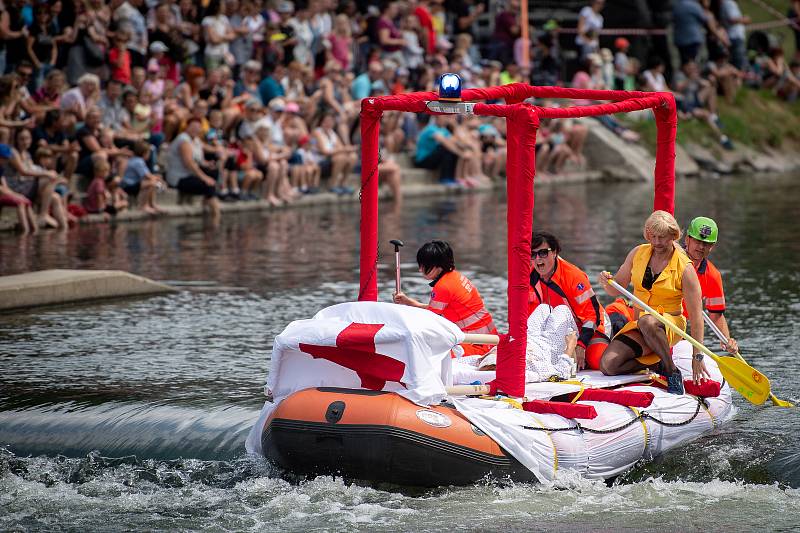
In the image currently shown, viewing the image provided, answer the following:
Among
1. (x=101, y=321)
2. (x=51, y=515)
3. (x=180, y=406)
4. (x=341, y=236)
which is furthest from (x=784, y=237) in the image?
(x=51, y=515)

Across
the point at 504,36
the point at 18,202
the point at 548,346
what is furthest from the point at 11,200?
the point at 504,36

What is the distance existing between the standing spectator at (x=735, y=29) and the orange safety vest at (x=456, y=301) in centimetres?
2671

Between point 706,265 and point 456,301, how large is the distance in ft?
5.69

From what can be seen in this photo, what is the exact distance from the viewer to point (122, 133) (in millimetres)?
20078

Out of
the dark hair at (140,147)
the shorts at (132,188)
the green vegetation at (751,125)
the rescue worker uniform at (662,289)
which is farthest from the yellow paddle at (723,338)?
the green vegetation at (751,125)

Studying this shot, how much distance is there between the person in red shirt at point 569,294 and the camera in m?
9.60

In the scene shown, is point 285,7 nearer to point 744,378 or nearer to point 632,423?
point 744,378

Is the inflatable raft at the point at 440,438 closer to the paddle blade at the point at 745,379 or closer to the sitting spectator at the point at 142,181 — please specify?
the paddle blade at the point at 745,379

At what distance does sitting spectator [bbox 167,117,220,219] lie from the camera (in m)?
20.6

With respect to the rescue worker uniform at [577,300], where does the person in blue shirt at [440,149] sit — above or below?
above

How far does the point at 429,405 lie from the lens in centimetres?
794

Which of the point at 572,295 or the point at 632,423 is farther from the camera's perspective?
the point at 572,295

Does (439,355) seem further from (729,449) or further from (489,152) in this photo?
(489,152)

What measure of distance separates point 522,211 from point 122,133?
1297 cm
